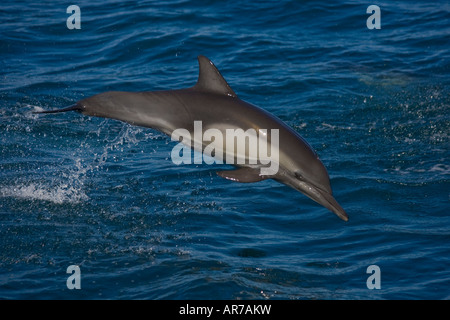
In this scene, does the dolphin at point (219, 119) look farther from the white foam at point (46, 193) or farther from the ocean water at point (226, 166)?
the white foam at point (46, 193)

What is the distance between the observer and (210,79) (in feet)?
29.6

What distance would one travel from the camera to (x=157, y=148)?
542 inches

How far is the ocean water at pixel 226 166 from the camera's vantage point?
9.13 meters

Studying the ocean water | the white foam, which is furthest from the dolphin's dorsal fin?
the white foam

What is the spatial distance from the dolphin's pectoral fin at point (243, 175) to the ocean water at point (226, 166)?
4.09ft

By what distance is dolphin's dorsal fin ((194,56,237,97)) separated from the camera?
8984mm

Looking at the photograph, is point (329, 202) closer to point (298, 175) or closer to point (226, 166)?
point (298, 175)

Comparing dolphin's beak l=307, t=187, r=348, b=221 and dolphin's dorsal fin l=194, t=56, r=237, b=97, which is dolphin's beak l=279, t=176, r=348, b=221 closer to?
dolphin's beak l=307, t=187, r=348, b=221

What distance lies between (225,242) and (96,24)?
11.9 m

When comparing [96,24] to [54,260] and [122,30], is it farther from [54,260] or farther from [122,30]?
[54,260]

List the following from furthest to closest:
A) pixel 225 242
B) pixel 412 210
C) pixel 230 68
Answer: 1. pixel 230 68
2. pixel 412 210
3. pixel 225 242

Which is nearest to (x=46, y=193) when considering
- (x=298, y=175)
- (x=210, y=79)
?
(x=210, y=79)

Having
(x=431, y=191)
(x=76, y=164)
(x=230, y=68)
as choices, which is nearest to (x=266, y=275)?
(x=431, y=191)

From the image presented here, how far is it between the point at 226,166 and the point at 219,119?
4.13m
